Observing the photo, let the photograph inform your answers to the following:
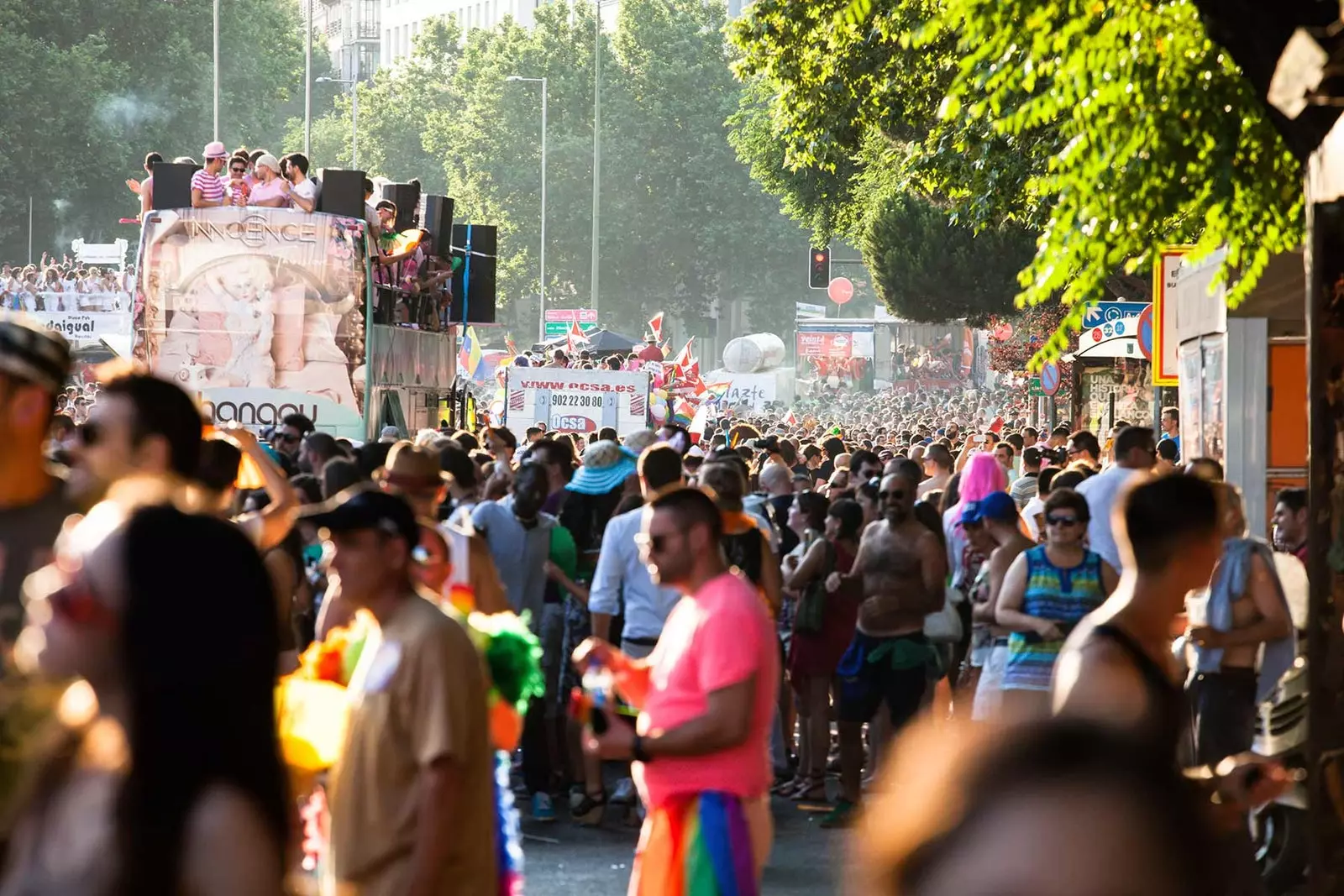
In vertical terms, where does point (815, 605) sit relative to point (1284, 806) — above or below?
Answer: above

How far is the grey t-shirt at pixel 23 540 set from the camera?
387 cm

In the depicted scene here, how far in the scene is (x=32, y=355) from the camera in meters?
4.11

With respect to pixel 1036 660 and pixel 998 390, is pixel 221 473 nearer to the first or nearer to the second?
pixel 1036 660

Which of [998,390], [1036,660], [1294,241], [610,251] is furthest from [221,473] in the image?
[610,251]

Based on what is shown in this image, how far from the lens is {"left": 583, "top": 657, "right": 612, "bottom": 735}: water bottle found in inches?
206

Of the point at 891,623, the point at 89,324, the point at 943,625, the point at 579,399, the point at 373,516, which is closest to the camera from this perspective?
the point at 373,516

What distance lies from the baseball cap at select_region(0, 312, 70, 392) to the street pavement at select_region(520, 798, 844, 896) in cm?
494

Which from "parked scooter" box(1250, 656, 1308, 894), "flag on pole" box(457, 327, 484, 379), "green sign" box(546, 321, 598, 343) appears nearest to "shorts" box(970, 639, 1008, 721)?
"parked scooter" box(1250, 656, 1308, 894)

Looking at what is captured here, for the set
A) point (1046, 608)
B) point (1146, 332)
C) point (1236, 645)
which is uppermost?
point (1146, 332)

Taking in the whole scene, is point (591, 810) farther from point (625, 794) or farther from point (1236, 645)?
point (1236, 645)

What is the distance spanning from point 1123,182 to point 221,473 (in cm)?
403

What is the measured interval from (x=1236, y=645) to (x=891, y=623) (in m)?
2.45

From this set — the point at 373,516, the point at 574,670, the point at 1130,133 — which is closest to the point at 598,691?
the point at 373,516

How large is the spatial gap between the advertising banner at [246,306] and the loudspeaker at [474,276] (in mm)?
8309
